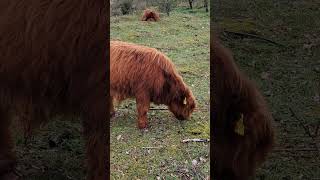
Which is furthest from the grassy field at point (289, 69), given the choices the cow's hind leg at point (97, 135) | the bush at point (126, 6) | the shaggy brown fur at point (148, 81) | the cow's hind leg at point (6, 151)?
the cow's hind leg at point (6, 151)

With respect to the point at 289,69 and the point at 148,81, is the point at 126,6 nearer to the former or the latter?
the point at 148,81

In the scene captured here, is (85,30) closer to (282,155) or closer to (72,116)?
(72,116)

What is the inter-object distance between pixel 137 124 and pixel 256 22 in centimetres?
109

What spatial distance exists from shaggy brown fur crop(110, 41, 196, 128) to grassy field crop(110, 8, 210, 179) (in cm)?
5

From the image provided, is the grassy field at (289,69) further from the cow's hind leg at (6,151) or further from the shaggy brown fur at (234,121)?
the cow's hind leg at (6,151)

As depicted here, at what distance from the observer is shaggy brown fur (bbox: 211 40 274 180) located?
2.04 meters

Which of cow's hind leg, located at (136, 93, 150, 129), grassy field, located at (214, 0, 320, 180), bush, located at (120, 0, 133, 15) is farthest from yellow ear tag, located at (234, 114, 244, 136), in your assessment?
bush, located at (120, 0, 133, 15)

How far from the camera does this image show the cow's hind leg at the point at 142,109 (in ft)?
7.39

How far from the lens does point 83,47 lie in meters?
2.13

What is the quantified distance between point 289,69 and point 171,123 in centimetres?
125

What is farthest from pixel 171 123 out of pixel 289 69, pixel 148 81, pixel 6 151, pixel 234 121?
pixel 289 69

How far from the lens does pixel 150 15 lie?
224 centimetres

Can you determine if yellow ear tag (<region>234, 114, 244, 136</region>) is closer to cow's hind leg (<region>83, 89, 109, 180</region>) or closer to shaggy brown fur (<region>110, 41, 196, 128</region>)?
shaggy brown fur (<region>110, 41, 196, 128</region>)

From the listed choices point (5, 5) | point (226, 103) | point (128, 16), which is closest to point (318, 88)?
point (226, 103)
